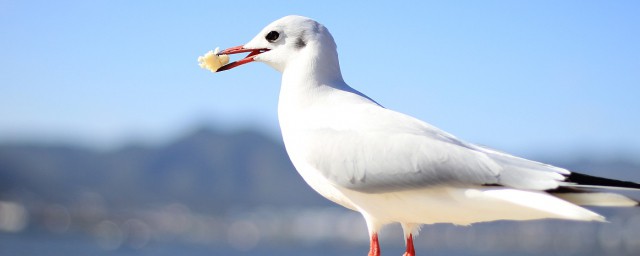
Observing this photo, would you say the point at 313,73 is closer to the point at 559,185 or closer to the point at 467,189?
the point at 467,189

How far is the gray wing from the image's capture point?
4547 millimetres

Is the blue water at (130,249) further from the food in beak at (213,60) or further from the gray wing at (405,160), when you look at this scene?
the gray wing at (405,160)

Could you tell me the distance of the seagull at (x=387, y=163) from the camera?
4.38 m

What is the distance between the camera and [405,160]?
15.7ft

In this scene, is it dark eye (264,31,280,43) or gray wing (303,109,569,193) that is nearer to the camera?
gray wing (303,109,569,193)

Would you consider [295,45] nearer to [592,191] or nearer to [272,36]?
[272,36]

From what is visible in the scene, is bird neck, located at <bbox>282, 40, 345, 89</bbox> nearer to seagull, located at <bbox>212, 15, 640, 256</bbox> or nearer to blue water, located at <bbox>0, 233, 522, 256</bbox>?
seagull, located at <bbox>212, 15, 640, 256</bbox>

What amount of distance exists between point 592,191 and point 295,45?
1754 mm

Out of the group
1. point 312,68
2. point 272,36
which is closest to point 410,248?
point 312,68

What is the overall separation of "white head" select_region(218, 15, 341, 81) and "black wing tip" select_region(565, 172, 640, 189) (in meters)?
1.50

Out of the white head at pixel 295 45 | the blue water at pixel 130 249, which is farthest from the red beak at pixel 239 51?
the blue water at pixel 130 249

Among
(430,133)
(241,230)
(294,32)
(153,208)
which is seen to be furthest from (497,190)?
(153,208)

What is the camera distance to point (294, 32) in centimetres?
→ 524

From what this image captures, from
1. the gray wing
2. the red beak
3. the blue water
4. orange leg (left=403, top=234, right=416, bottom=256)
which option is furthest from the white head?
the blue water
